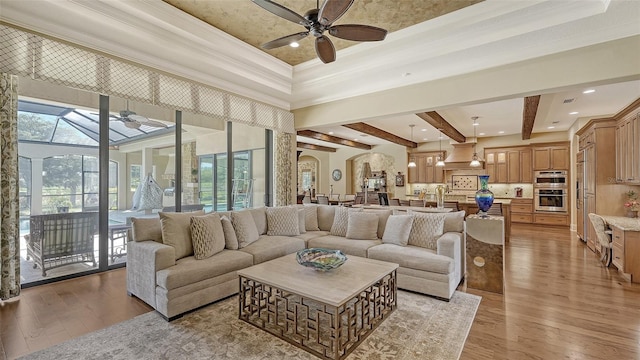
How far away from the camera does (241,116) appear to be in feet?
16.0

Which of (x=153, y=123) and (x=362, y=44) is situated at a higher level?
(x=362, y=44)

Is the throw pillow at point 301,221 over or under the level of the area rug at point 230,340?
over

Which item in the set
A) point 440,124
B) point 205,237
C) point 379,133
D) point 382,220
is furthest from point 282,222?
point 379,133

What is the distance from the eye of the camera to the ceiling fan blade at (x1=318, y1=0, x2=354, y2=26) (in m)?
2.09

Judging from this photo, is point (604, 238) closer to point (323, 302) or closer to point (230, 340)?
point (323, 302)

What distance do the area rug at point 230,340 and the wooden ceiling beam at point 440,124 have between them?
12.1 ft

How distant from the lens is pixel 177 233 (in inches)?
125

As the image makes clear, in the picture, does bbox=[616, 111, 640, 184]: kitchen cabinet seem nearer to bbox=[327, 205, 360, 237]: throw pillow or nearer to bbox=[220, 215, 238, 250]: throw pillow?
bbox=[327, 205, 360, 237]: throw pillow

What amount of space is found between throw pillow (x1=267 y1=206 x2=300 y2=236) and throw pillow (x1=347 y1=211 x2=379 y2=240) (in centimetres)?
88

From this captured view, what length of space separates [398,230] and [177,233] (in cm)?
278

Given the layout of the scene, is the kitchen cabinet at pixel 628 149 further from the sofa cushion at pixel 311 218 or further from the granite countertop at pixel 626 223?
the sofa cushion at pixel 311 218

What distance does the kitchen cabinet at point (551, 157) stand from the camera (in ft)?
26.3

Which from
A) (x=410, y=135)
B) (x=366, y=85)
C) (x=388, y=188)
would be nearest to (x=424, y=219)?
(x=366, y=85)

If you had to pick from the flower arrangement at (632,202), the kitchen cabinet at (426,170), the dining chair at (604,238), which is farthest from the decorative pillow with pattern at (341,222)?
the kitchen cabinet at (426,170)
